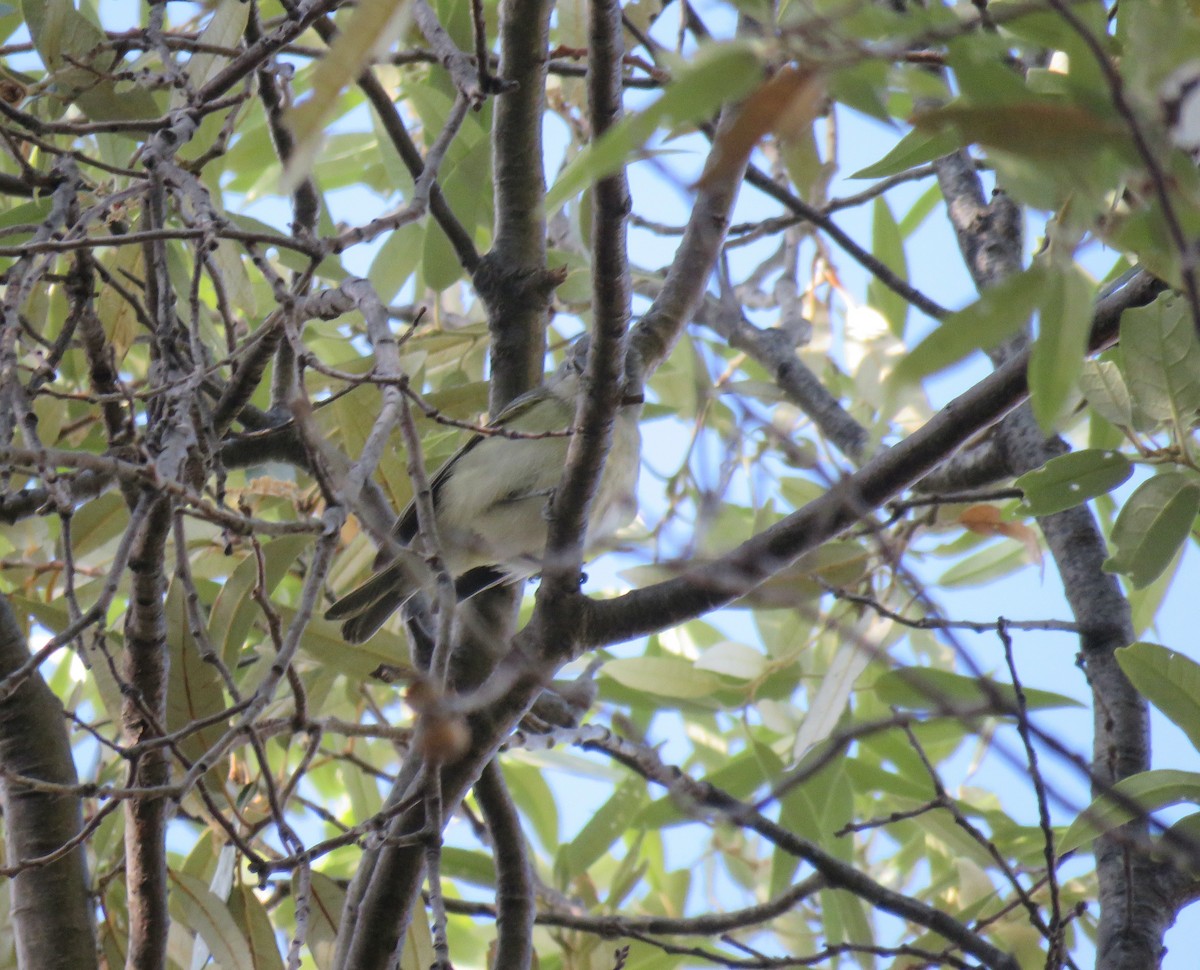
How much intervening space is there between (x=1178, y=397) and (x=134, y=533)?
4.91ft

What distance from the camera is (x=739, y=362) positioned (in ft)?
14.7

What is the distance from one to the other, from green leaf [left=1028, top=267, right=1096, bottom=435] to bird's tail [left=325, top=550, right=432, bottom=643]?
84.4 inches

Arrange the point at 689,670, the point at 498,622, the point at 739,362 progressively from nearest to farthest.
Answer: the point at 498,622 < the point at 689,670 < the point at 739,362

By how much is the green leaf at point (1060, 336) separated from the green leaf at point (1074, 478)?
980 millimetres

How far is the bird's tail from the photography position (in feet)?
10.4

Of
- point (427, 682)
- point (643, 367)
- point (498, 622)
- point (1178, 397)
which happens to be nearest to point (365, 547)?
point (498, 622)

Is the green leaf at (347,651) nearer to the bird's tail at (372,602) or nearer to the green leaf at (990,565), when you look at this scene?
the bird's tail at (372,602)

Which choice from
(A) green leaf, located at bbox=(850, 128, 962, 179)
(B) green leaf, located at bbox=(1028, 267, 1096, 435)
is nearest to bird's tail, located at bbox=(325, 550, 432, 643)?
(A) green leaf, located at bbox=(850, 128, 962, 179)

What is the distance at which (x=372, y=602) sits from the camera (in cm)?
331

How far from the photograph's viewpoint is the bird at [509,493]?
3.38 meters

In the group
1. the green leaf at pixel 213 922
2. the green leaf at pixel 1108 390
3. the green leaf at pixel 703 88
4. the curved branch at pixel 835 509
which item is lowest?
the green leaf at pixel 703 88

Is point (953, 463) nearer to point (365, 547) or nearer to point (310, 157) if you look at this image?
point (365, 547)

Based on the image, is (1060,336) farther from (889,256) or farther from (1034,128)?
(889,256)

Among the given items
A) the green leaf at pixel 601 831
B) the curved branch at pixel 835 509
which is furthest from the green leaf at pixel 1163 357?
the green leaf at pixel 601 831
